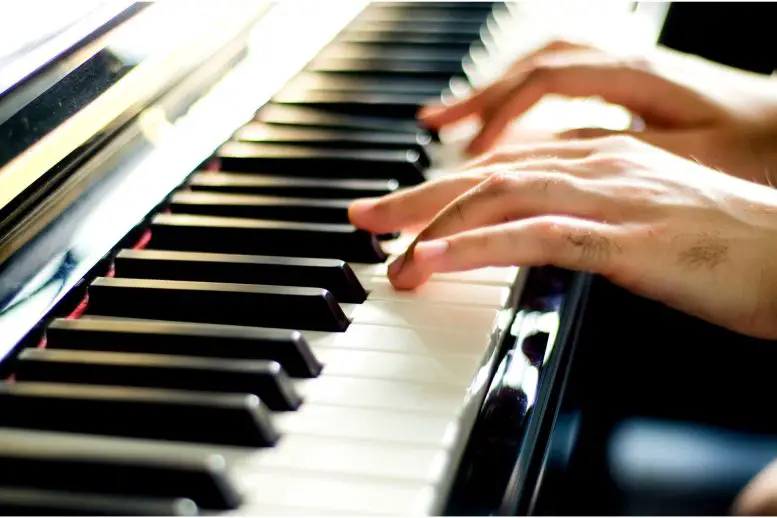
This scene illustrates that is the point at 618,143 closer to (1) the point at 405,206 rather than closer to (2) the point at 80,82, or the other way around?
(1) the point at 405,206

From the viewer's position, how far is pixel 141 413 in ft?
2.17

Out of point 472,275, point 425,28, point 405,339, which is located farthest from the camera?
point 425,28

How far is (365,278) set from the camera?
91 centimetres

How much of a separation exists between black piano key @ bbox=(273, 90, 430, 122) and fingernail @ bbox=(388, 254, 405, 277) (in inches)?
16.2

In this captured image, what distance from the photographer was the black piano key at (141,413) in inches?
25.8

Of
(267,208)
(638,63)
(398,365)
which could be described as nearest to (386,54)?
(638,63)

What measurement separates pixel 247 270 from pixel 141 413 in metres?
0.23

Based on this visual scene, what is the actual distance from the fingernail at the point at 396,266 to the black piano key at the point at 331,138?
0.30 m

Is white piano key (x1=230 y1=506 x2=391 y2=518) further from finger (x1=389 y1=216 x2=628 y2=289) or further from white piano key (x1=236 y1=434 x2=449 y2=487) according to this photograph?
finger (x1=389 y1=216 x2=628 y2=289)

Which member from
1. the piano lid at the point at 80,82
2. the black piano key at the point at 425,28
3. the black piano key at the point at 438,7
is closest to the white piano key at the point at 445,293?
the piano lid at the point at 80,82

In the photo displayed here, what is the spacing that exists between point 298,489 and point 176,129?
56cm

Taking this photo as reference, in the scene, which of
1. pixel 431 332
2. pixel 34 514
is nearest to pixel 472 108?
pixel 431 332

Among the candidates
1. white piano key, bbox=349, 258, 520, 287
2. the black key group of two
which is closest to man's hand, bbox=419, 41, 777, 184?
the black key group of two

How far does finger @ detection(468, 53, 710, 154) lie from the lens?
3.94 feet
